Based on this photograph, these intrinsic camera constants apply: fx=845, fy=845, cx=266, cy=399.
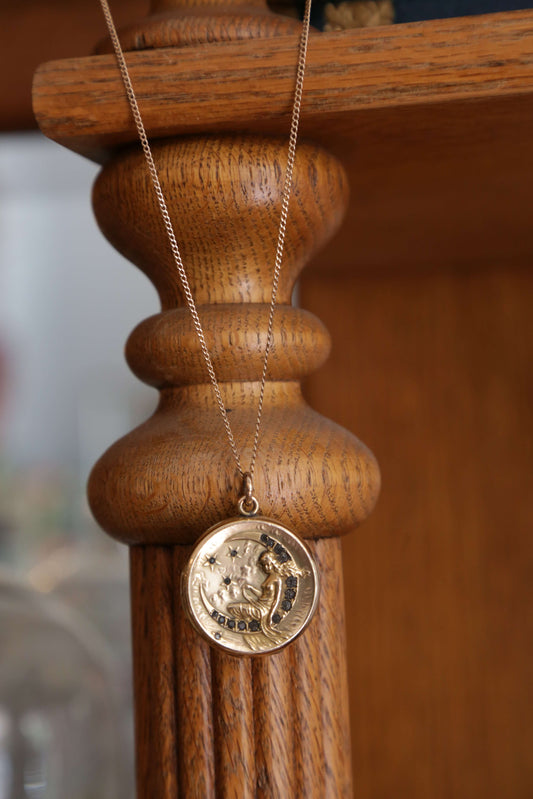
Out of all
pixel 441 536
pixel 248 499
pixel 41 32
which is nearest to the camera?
pixel 248 499

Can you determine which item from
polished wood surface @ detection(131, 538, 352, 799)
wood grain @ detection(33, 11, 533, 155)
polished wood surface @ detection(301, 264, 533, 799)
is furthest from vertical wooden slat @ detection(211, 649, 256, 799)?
polished wood surface @ detection(301, 264, 533, 799)

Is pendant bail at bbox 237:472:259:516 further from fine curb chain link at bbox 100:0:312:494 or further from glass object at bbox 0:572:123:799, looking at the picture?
glass object at bbox 0:572:123:799

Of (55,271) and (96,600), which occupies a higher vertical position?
(55,271)

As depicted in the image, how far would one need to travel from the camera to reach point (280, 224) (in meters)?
0.42

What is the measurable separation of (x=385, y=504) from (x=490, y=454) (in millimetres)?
104

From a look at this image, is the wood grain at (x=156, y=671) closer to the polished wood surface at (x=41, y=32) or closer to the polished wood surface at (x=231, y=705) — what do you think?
the polished wood surface at (x=231, y=705)

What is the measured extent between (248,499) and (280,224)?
138 millimetres

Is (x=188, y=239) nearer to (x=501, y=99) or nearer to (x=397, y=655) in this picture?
(x=501, y=99)

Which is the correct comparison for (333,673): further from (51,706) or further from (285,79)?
(51,706)

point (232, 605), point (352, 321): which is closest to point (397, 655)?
point (352, 321)

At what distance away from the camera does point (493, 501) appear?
75cm

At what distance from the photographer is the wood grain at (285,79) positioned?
0.38 meters

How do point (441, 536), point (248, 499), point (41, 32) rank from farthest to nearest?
point (441, 536), point (41, 32), point (248, 499)

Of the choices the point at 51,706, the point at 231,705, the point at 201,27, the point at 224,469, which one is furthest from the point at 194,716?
the point at 51,706
